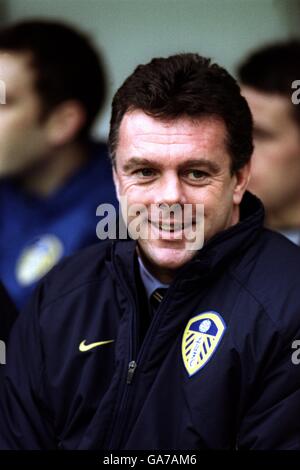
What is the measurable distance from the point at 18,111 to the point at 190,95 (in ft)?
4.32

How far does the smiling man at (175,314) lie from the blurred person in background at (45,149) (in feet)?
3.00

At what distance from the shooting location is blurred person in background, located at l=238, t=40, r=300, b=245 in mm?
2914

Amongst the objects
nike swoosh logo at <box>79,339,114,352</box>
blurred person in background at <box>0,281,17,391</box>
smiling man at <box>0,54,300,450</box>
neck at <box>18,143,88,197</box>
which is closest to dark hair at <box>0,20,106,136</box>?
neck at <box>18,143,88,197</box>

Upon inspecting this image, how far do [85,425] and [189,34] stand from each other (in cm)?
171

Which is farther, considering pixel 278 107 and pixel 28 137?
pixel 28 137

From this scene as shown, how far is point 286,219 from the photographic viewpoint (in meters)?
3.06

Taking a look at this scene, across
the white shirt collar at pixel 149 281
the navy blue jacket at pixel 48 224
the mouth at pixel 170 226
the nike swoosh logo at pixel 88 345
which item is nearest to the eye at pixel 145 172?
the mouth at pixel 170 226

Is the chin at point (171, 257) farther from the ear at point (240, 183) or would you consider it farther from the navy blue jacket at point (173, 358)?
the ear at point (240, 183)

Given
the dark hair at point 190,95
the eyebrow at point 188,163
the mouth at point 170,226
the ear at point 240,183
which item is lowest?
the mouth at point 170,226

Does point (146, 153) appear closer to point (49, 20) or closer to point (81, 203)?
point (81, 203)

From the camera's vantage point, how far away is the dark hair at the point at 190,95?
1.91m

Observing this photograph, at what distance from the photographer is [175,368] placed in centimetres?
189

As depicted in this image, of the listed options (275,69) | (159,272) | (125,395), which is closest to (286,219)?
(275,69)
